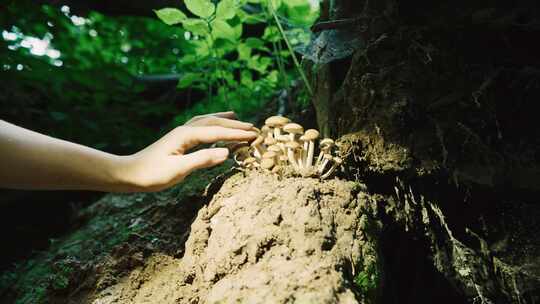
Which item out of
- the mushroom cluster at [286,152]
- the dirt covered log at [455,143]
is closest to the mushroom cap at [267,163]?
the mushroom cluster at [286,152]

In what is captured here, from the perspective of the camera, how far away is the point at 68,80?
4.33 meters

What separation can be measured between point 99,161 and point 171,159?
0.36 meters

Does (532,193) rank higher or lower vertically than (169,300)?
higher

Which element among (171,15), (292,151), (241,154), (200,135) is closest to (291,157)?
(292,151)

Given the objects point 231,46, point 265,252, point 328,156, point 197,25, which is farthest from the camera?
point 231,46

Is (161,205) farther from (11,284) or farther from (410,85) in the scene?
(410,85)

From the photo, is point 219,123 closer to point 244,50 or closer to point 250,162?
point 250,162

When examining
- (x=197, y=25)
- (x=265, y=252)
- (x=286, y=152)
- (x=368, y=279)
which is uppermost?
(x=197, y=25)

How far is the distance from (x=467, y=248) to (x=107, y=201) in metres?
3.25

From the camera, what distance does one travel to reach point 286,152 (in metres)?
2.10

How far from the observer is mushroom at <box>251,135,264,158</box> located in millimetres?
2084

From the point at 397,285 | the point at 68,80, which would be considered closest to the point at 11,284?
the point at 68,80

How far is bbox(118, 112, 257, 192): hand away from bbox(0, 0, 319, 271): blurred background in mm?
1270

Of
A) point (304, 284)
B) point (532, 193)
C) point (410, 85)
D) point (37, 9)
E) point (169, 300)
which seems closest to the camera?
point (304, 284)
